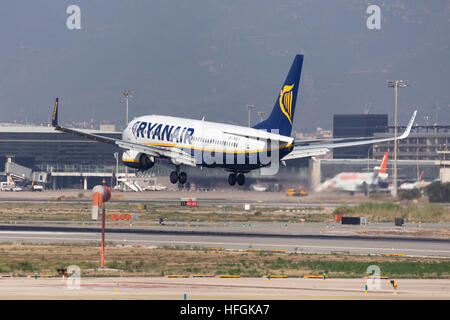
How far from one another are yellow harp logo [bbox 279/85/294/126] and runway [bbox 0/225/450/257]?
40.4 ft

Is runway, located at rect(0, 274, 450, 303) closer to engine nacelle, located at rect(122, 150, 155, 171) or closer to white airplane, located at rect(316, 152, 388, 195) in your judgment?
engine nacelle, located at rect(122, 150, 155, 171)

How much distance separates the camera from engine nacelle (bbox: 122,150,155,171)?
283 ft

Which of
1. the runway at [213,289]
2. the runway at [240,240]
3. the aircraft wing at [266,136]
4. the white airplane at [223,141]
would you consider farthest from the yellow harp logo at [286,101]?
the runway at [213,289]

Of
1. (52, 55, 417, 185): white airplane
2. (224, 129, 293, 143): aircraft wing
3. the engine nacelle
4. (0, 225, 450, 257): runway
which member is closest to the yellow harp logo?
(52, 55, 417, 185): white airplane

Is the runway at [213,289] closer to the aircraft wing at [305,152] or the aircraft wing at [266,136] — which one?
the aircraft wing at [266,136]

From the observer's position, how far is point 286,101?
79.2 m

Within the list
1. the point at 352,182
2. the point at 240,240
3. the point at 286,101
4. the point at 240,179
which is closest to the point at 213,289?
the point at 240,240

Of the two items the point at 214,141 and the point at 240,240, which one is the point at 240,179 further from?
the point at 240,240

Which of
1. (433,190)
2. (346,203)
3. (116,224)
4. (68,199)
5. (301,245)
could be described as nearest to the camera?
(301,245)

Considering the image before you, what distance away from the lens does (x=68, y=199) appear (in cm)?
15562
